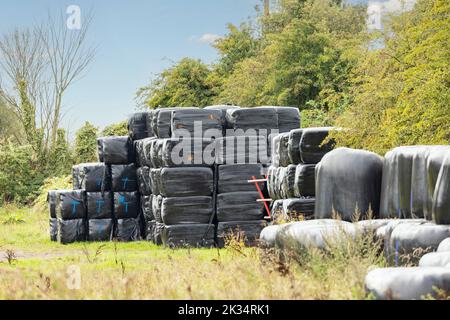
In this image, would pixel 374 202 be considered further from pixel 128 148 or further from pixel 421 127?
pixel 128 148

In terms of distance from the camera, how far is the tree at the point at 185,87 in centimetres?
4972

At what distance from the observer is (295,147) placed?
17047 millimetres

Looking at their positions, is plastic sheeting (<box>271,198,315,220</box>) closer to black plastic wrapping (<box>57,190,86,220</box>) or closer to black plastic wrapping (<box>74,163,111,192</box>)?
black plastic wrapping (<box>74,163,111,192</box>)

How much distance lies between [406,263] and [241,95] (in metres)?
35.6

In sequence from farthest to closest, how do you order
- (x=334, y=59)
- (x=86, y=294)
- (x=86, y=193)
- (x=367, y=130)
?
(x=334, y=59) < (x=86, y=193) < (x=367, y=130) < (x=86, y=294)

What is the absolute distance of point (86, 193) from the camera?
2250cm

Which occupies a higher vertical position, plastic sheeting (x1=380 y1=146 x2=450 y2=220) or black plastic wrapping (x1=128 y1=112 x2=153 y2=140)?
black plastic wrapping (x1=128 y1=112 x2=153 y2=140)

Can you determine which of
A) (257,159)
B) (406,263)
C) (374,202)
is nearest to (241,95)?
(257,159)

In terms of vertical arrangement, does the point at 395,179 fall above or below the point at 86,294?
above

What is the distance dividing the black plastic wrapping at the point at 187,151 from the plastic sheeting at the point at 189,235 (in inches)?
49.9

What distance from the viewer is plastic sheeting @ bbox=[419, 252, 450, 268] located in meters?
8.84

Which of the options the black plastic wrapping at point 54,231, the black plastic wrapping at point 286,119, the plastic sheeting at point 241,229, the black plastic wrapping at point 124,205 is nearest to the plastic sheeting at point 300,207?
the plastic sheeting at point 241,229

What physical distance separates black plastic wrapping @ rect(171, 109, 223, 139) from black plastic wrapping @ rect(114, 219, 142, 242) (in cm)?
368

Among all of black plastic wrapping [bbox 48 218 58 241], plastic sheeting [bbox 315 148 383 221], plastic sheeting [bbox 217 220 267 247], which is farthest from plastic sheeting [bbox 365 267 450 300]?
black plastic wrapping [bbox 48 218 58 241]
